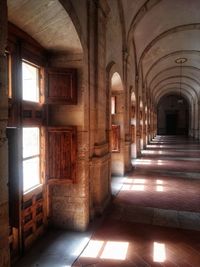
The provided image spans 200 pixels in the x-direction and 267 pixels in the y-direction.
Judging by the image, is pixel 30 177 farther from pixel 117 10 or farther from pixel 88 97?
pixel 117 10

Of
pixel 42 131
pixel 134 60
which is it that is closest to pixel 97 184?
pixel 42 131

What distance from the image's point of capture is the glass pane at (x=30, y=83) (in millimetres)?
4117

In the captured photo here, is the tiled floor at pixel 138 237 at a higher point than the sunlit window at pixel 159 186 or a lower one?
lower

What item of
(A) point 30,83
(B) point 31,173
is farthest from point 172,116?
(B) point 31,173

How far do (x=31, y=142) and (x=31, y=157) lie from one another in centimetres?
27

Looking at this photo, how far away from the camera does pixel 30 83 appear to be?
4.31 meters

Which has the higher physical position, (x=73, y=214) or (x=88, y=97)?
(x=88, y=97)

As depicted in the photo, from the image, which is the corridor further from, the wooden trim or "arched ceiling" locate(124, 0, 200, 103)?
"arched ceiling" locate(124, 0, 200, 103)

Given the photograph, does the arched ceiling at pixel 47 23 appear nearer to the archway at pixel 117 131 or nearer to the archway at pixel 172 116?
the archway at pixel 117 131

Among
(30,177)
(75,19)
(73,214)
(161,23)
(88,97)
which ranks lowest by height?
(73,214)

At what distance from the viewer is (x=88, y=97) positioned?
15.8 ft

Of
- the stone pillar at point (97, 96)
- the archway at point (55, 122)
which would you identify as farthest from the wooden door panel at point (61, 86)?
the stone pillar at point (97, 96)

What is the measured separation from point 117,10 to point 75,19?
4.00 m

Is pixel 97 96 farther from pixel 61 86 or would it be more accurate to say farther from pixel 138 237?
pixel 138 237
